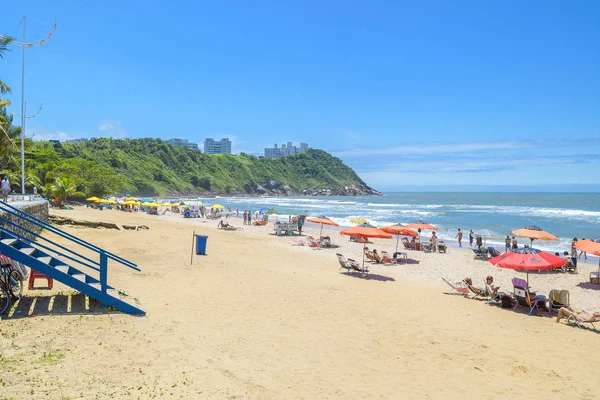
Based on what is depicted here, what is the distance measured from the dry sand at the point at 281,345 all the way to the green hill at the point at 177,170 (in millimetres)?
33653

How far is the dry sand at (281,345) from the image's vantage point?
5215mm

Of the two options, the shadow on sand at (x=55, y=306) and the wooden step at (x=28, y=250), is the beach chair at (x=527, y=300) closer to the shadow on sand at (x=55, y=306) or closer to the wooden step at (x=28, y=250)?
the shadow on sand at (x=55, y=306)

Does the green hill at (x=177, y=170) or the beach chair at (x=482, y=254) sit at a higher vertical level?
the green hill at (x=177, y=170)

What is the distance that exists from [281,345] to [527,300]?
6.82 m

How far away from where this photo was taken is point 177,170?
11669 cm

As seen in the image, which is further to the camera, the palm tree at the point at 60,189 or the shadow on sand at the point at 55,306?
the palm tree at the point at 60,189

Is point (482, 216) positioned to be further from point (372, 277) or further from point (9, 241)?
point (9, 241)

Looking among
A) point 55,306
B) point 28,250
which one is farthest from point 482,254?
point 28,250

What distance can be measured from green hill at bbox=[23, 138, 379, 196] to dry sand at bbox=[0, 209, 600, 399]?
110 ft

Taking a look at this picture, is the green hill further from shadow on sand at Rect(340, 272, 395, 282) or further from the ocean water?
shadow on sand at Rect(340, 272, 395, 282)

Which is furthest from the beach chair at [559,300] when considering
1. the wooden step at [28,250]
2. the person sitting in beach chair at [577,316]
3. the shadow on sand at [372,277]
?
the wooden step at [28,250]

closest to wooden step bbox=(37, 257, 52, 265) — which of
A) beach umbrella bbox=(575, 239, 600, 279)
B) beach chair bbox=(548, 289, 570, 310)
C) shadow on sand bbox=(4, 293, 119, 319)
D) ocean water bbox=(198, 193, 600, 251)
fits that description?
shadow on sand bbox=(4, 293, 119, 319)

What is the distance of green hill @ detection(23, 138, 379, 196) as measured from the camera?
50219mm

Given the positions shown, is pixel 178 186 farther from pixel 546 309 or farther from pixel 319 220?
pixel 546 309
